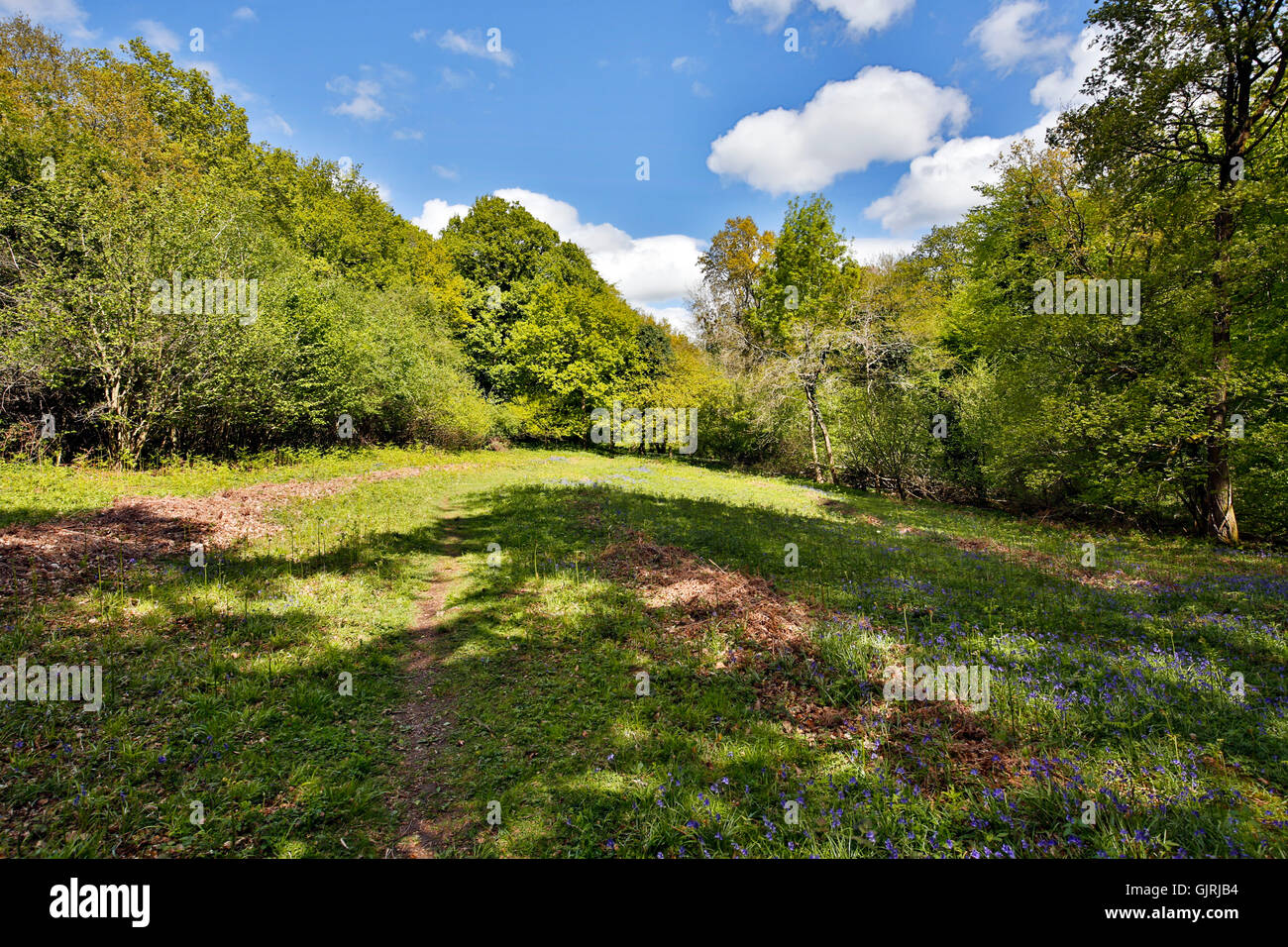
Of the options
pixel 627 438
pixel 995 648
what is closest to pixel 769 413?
pixel 627 438

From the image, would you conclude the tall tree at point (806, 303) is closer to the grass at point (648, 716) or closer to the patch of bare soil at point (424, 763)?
the grass at point (648, 716)

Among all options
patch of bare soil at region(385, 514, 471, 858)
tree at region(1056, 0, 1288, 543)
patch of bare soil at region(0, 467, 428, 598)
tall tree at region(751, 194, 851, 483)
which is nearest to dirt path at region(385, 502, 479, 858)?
patch of bare soil at region(385, 514, 471, 858)

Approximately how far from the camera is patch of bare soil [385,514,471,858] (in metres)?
3.83

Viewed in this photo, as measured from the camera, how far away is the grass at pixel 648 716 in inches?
141

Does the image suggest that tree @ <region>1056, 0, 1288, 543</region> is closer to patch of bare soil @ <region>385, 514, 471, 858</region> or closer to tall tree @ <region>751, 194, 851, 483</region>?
tall tree @ <region>751, 194, 851, 483</region>

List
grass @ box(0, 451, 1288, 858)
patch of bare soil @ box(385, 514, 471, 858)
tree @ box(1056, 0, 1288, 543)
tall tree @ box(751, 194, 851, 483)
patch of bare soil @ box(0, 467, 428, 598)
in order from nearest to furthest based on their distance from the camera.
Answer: grass @ box(0, 451, 1288, 858), patch of bare soil @ box(385, 514, 471, 858), patch of bare soil @ box(0, 467, 428, 598), tree @ box(1056, 0, 1288, 543), tall tree @ box(751, 194, 851, 483)

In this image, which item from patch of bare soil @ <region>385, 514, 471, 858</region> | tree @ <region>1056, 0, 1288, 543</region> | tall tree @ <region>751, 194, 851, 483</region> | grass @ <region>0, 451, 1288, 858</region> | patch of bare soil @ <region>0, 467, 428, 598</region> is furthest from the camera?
tall tree @ <region>751, 194, 851, 483</region>

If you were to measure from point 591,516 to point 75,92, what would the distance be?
40.1 metres

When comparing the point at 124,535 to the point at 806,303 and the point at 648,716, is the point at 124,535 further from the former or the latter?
the point at 806,303

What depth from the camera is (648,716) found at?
5.46m

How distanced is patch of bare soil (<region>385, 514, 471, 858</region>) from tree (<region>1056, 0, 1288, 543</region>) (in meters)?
20.4

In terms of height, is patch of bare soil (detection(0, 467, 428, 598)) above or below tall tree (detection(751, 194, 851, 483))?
below

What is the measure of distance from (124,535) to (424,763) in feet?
29.9
